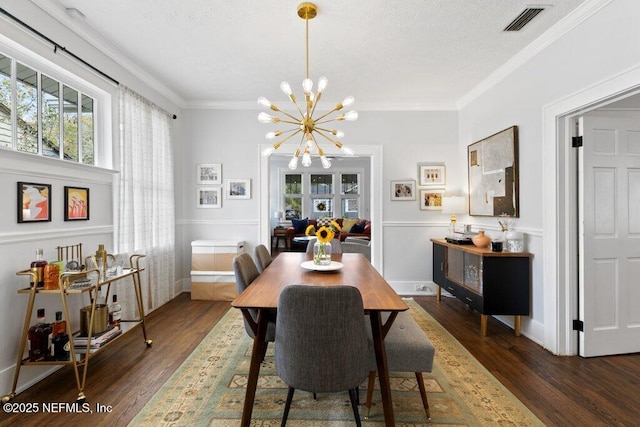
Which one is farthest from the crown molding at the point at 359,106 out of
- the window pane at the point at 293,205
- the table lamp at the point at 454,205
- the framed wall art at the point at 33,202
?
the window pane at the point at 293,205

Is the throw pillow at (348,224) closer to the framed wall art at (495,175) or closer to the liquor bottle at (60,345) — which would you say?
the framed wall art at (495,175)

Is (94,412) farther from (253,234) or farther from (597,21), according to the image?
(597,21)

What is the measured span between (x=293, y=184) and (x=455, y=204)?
20.1 feet

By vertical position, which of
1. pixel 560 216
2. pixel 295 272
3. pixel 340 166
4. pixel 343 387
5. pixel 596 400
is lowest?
pixel 596 400

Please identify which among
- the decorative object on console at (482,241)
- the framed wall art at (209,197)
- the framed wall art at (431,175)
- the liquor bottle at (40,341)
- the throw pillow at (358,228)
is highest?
the framed wall art at (431,175)

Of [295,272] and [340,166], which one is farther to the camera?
[340,166]

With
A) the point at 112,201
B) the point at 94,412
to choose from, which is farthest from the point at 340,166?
the point at 94,412

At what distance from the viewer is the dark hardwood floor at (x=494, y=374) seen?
187cm

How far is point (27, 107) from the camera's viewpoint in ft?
7.57

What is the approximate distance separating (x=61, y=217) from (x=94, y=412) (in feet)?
4.88

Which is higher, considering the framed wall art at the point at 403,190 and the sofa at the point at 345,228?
the framed wall art at the point at 403,190

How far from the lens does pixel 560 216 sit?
105 inches

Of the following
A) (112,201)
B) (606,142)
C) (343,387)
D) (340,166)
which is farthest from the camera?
(340,166)

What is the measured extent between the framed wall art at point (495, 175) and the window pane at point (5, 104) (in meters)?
4.28
